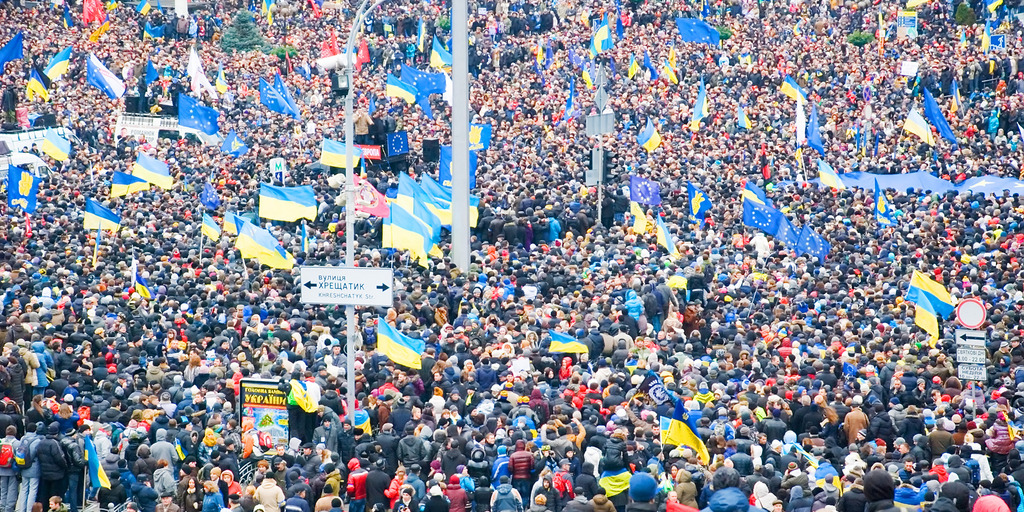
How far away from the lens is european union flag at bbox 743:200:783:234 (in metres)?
28.7

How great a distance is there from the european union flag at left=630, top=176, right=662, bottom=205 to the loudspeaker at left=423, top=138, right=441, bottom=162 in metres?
6.22

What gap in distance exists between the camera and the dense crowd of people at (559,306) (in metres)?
16.4

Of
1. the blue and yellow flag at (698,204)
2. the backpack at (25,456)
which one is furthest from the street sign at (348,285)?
the blue and yellow flag at (698,204)

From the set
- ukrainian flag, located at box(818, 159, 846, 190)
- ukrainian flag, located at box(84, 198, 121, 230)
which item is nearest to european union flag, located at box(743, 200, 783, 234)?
ukrainian flag, located at box(818, 159, 846, 190)

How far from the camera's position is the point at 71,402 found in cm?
1852

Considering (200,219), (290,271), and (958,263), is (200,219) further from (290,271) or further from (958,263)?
(958,263)

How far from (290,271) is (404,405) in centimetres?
831

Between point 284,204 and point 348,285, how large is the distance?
8.97 m

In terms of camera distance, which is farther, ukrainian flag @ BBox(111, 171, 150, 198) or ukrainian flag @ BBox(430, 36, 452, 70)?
ukrainian flag @ BBox(430, 36, 452, 70)

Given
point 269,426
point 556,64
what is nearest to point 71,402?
point 269,426

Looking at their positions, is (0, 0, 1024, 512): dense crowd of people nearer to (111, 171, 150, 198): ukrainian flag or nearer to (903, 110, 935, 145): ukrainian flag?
(111, 171, 150, 198): ukrainian flag

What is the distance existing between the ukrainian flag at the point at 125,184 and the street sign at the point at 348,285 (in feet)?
41.1

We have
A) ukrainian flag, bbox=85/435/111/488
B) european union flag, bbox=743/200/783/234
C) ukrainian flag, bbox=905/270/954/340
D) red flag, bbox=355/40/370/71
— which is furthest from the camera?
red flag, bbox=355/40/370/71

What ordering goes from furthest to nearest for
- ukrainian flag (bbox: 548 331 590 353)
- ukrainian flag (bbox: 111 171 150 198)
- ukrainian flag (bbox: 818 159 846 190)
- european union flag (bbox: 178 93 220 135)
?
european union flag (bbox: 178 93 220 135), ukrainian flag (bbox: 818 159 846 190), ukrainian flag (bbox: 111 171 150 198), ukrainian flag (bbox: 548 331 590 353)
